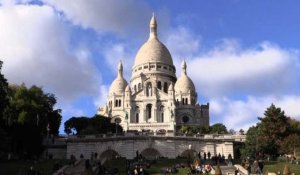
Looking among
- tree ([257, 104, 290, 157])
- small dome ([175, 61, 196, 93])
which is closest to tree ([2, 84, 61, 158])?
tree ([257, 104, 290, 157])

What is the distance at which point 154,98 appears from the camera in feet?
392

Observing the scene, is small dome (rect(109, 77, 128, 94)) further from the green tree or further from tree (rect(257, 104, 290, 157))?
tree (rect(257, 104, 290, 157))

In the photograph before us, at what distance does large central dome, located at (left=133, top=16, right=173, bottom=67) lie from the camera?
133500 millimetres

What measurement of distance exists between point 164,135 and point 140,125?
4021 centimetres

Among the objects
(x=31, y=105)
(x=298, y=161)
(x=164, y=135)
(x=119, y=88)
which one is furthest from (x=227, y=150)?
(x=119, y=88)

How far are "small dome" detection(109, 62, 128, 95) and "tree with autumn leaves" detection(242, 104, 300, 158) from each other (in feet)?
214

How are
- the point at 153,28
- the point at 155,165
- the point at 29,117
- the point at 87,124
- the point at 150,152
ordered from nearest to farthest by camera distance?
the point at 155,165 → the point at 29,117 → the point at 150,152 → the point at 87,124 → the point at 153,28

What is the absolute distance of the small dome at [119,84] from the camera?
129250mm

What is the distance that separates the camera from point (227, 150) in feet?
241

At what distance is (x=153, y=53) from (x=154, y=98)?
1807 centimetres

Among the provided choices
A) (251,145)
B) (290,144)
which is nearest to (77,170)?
(290,144)

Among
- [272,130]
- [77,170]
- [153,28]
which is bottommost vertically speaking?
[77,170]

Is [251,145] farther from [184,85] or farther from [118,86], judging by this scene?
[118,86]

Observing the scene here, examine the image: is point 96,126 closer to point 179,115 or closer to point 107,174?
point 179,115
